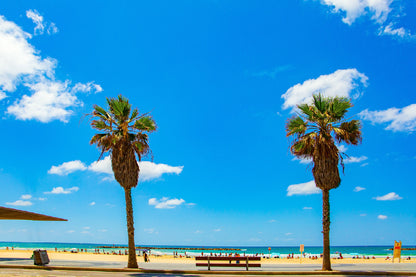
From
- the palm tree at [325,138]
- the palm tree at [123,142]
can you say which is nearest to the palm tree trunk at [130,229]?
the palm tree at [123,142]

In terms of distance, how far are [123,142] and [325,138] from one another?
11303 millimetres

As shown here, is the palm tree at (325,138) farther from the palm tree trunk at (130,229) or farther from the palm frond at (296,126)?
the palm tree trunk at (130,229)

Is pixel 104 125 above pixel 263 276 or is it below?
above

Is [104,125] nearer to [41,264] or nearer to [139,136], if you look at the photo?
[139,136]

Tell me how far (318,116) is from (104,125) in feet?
39.8

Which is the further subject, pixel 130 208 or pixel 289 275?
pixel 130 208

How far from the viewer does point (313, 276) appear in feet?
56.2

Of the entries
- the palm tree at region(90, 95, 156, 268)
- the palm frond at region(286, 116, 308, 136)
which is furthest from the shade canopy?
the palm frond at region(286, 116, 308, 136)

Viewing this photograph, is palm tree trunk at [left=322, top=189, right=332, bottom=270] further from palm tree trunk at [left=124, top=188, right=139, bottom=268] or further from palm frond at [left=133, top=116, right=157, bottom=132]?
palm frond at [left=133, top=116, right=157, bottom=132]

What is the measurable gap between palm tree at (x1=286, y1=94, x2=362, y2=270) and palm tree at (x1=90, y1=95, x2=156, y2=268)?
900 centimetres

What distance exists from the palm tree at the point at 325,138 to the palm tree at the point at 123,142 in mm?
9002

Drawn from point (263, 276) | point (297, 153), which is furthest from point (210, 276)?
point (297, 153)

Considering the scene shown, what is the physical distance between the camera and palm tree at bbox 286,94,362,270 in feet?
62.9

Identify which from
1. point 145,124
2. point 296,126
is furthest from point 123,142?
point 296,126
